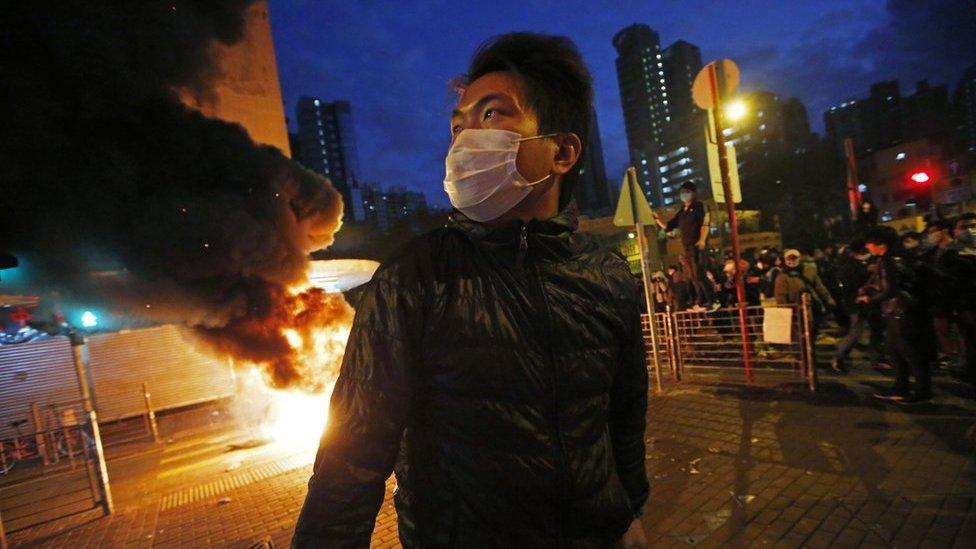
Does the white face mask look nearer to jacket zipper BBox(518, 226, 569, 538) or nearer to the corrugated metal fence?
jacket zipper BBox(518, 226, 569, 538)

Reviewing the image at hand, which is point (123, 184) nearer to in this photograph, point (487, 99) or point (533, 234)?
point (487, 99)

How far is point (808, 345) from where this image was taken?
6.41 m

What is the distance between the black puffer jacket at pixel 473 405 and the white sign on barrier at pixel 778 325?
20.9 ft

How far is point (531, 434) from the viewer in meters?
1.37

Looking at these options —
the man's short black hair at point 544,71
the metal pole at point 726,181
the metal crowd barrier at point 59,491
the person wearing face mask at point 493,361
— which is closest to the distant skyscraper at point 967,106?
the metal pole at point 726,181

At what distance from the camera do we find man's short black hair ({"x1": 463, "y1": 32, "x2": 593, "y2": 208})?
1.62 metres

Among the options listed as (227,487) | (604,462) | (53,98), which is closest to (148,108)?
(53,98)

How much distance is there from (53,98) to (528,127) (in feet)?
44.3

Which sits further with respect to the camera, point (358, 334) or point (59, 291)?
point (59, 291)

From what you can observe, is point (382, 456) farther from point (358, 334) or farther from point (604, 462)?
point (604, 462)

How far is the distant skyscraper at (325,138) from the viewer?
183ft

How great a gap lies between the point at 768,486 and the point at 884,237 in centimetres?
369

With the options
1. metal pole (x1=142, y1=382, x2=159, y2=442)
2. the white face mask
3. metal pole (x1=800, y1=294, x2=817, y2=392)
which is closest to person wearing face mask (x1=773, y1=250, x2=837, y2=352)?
metal pole (x1=800, y1=294, x2=817, y2=392)

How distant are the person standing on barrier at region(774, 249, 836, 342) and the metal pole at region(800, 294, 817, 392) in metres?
2.06
